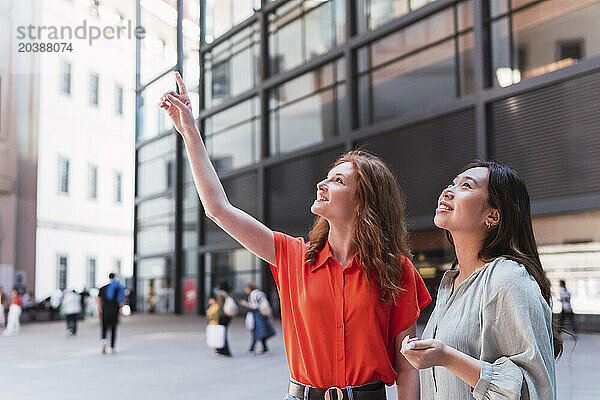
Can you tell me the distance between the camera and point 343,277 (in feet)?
7.88

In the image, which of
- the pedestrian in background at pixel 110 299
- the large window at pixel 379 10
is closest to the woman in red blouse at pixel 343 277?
the pedestrian in background at pixel 110 299

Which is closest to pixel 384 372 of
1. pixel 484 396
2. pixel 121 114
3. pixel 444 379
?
pixel 444 379

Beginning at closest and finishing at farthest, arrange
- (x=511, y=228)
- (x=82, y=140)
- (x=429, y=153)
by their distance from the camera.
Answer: (x=511, y=228), (x=429, y=153), (x=82, y=140)

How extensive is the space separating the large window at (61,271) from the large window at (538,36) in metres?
30.2

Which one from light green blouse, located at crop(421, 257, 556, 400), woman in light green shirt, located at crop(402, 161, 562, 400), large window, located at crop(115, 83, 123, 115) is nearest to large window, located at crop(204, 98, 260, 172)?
large window, located at crop(115, 83, 123, 115)

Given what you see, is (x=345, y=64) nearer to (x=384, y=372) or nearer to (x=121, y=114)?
(x=384, y=372)

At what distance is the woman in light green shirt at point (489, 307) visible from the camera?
183 cm

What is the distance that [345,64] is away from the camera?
76.2ft

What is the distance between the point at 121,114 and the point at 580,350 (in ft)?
124

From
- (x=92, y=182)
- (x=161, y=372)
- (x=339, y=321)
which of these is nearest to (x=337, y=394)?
(x=339, y=321)

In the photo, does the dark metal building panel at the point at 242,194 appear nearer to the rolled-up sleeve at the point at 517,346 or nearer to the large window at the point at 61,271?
the large window at the point at 61,271

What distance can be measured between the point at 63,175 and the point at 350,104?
2466cm

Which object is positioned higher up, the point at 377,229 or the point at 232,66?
the point at 232,66

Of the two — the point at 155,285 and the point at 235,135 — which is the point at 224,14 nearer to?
the point at 235,135
